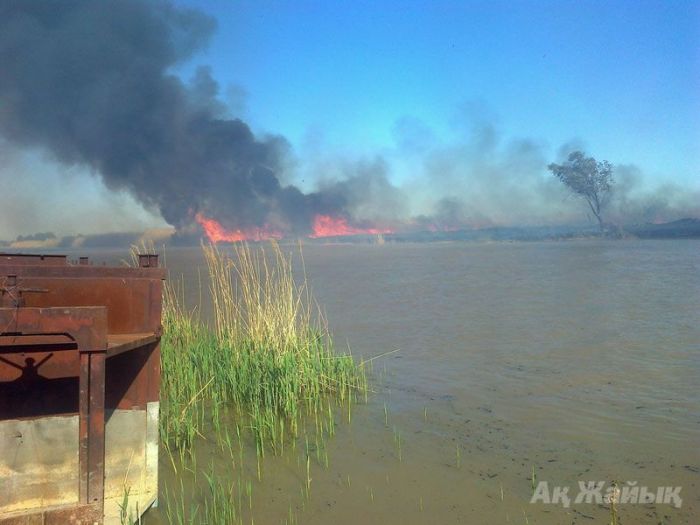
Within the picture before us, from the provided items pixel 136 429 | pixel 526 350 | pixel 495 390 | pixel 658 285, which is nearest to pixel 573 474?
pixel 495 390

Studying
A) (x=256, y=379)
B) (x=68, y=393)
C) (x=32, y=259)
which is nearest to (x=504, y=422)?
(x=256, y=379)

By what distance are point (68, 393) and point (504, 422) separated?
4042 millimetres

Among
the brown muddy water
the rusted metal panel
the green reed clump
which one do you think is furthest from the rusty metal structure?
the green reed clump

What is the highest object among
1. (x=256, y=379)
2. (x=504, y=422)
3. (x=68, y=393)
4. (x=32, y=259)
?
(x=32, y=259)

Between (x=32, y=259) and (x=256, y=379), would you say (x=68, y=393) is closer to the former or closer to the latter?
(x=32, y=259)

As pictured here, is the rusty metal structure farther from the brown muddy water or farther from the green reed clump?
the green reed clump

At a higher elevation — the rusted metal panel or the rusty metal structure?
the rusted metal panel

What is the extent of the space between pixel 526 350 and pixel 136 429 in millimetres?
6675

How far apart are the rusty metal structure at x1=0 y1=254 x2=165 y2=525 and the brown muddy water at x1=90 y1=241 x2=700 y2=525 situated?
19.6 inches

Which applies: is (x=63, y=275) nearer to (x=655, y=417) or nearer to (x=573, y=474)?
(x=573, y=474)

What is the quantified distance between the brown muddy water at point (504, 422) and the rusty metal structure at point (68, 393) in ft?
1.63

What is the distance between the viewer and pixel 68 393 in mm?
3742

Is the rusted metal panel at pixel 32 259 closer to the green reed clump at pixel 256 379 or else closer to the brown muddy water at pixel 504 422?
the green reed clump at pixel 256 379

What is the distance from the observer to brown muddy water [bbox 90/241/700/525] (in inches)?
160
